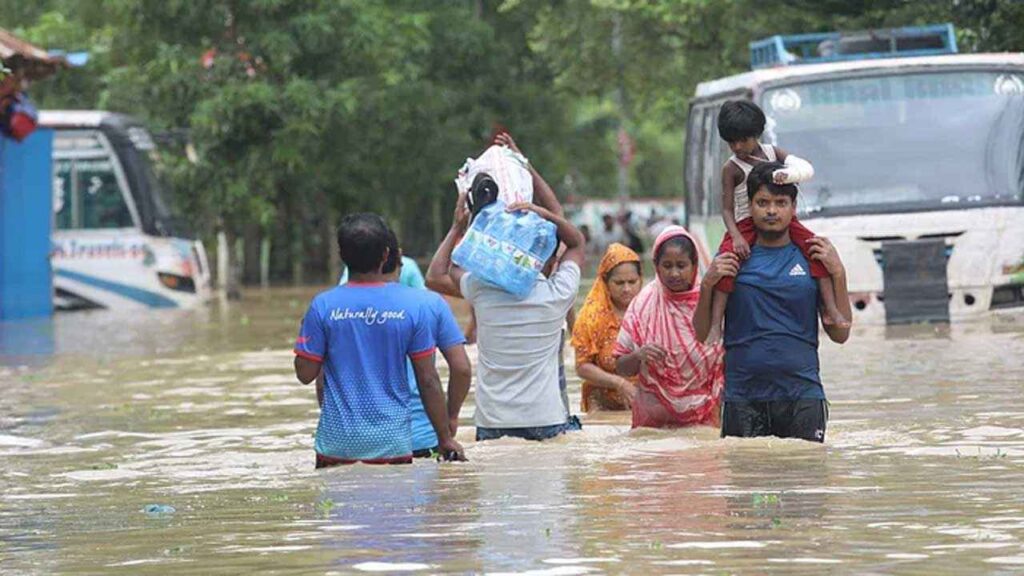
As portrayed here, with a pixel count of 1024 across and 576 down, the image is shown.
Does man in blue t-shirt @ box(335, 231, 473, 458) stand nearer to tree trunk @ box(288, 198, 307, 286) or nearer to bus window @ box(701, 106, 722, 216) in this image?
bus window @ box(701, 106, 722, 216)

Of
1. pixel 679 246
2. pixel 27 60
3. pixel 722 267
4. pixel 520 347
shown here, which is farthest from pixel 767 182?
pixel 27 60

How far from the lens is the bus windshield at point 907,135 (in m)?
22.4

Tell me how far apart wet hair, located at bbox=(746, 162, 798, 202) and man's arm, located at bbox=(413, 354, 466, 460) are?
1521 mm

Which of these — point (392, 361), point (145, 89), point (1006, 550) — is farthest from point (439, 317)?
point (145, 89)

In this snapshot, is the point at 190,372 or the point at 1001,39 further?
the point at 1001,39

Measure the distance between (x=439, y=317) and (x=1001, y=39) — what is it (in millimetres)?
18685

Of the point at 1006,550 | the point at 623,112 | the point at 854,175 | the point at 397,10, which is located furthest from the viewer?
the point at 623,112

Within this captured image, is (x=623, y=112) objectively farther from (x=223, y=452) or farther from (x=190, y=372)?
(x=223, y=452)

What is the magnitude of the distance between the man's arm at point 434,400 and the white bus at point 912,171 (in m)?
11.8

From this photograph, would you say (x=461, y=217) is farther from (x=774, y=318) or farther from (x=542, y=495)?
(x=542, y=495)

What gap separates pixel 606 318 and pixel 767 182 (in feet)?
9.22

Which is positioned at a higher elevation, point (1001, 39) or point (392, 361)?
point (1001, 39)

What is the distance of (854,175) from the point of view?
73.8 ft

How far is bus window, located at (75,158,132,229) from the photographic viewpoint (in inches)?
1384
